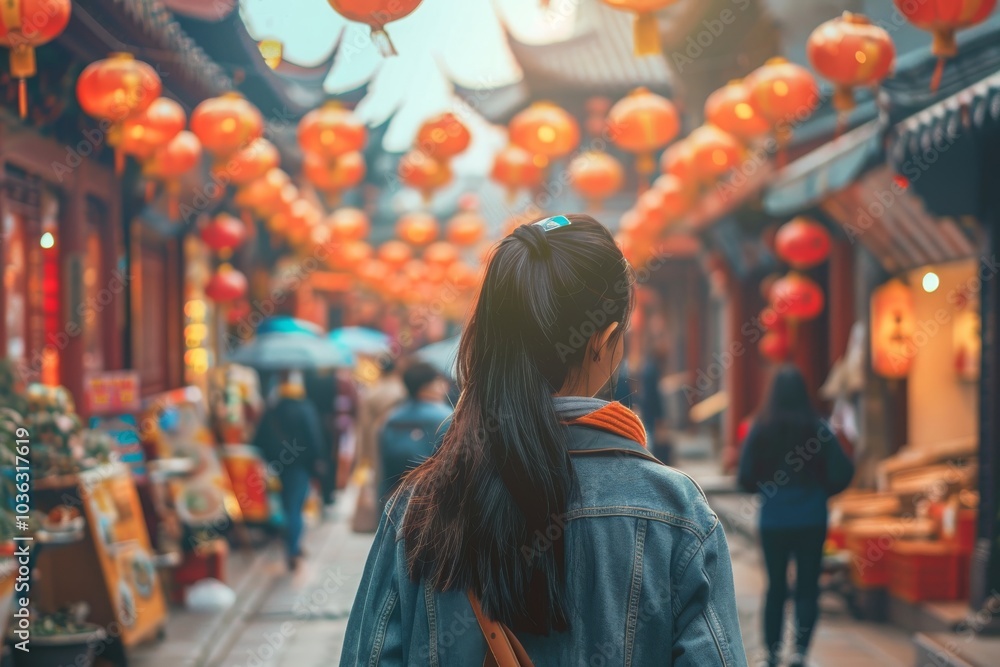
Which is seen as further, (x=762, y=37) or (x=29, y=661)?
(x=762, y=37)

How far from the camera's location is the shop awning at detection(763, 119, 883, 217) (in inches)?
337

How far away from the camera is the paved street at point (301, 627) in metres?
6.93

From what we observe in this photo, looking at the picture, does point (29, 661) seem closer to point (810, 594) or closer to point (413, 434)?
point (413, 434)

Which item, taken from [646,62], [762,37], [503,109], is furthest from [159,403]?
[503,109]

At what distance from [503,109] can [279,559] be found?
21.7m

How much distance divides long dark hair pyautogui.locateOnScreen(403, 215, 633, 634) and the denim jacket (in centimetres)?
4

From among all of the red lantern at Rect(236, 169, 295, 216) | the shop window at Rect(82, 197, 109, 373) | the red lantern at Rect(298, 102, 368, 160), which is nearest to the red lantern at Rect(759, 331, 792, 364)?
the red lantern at Rect(236, 169, 295, 216)

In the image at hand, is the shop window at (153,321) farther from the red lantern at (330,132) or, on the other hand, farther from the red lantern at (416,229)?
the red lantern at (416,229)

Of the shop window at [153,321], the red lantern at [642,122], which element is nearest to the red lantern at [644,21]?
the red lantern at [642,122]

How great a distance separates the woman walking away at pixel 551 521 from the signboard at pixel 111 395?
6558 mm

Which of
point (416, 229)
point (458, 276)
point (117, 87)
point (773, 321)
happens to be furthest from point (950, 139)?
point (458, 276)

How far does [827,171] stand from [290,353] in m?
4.92

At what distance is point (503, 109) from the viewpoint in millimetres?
30641

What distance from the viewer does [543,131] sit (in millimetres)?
9602
